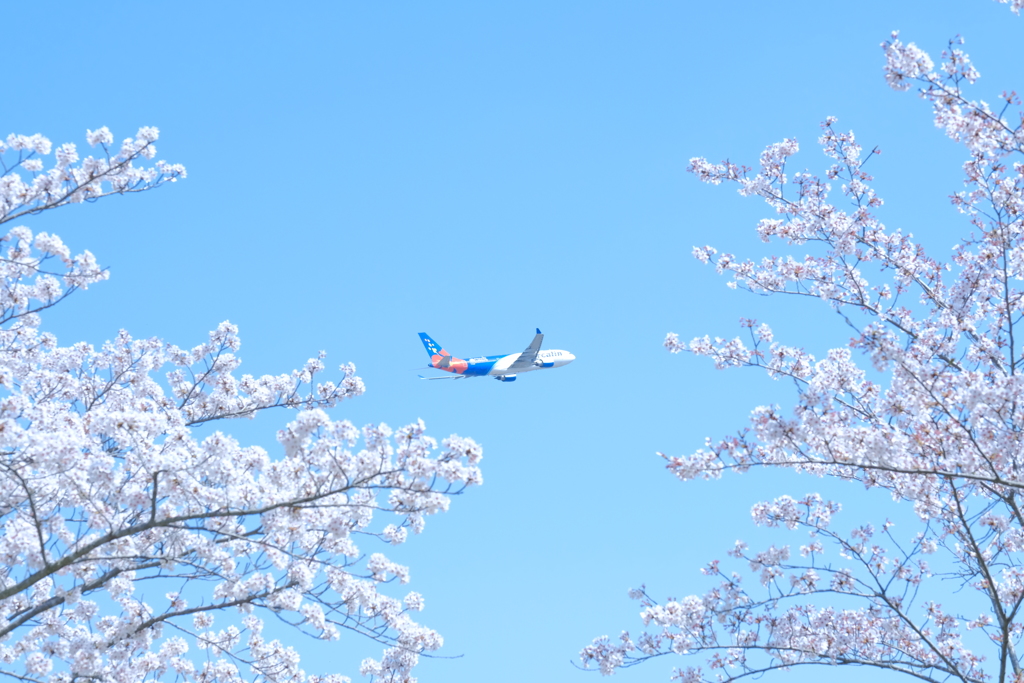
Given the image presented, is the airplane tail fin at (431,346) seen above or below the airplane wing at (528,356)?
above

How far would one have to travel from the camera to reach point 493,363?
4119cm

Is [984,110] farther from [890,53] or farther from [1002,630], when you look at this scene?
[1002,630]

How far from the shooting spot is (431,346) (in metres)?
43.0

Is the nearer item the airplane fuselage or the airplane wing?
the airplane wing

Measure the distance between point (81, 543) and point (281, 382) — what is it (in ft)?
14.1

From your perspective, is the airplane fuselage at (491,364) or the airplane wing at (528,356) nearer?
the airplane wing at (528,356)

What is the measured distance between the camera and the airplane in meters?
40.3

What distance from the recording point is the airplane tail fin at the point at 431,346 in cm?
4284

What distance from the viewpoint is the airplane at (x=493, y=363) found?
132 feet

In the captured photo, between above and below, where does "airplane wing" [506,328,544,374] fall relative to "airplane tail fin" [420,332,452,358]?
below

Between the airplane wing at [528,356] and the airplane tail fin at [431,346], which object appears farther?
the airplane tail fin at [431,346]

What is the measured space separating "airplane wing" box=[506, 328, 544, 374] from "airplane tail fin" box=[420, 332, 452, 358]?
4237 mm

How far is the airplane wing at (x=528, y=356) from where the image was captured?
36500 millimetres

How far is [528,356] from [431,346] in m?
6.55
